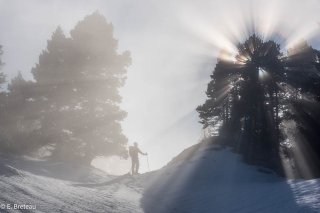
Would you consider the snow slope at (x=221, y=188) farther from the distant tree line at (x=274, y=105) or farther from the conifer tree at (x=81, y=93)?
the conifer tree at (x=81, y=93)

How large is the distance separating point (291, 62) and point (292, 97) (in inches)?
126

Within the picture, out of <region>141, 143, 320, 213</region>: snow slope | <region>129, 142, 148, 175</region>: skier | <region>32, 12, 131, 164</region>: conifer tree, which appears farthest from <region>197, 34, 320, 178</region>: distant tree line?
<region>32, 12, 131, 164</region>: conifer tree

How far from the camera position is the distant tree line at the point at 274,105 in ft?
89.1

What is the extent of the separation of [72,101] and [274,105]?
17.8 meters

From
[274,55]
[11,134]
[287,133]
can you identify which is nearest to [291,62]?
[274,55]

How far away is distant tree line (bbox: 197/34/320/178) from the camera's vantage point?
27.2 meters

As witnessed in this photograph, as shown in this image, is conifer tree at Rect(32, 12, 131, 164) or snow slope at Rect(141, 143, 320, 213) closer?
snow slope at Rect(141, 143, 320, 213)

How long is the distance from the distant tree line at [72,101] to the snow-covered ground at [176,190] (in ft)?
21.3

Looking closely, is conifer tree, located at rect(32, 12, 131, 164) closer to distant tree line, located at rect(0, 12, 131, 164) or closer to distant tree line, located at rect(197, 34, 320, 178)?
distant tree line, located at rect(0, 12, 131, 164)

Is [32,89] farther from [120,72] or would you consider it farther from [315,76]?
[315,76]

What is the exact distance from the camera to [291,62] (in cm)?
3259

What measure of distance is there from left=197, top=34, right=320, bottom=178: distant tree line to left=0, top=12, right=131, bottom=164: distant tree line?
1044 cm

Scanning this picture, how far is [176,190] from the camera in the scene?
63.0 ft

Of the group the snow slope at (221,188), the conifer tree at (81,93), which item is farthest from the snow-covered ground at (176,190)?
the conifer tree at (81,93)
